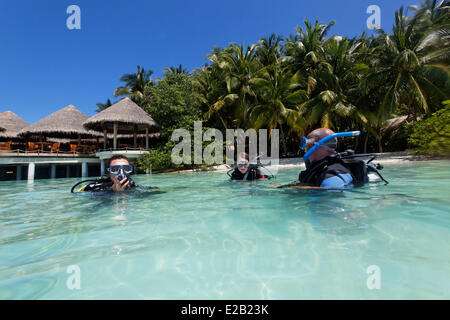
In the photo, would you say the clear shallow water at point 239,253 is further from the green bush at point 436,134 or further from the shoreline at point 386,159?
the green bush at point 436,134

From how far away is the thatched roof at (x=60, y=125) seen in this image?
17422mm

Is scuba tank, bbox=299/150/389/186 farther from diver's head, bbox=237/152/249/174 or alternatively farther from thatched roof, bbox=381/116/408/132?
thatched roof, bbox=381/116/408/132

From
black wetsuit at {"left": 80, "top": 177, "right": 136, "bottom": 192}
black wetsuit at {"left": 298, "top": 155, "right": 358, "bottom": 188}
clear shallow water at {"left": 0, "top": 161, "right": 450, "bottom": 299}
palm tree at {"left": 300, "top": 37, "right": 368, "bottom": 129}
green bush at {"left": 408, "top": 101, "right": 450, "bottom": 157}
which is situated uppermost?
palm tree at {"left": 300, "top": 37, "right": 368, "bottom": 129}

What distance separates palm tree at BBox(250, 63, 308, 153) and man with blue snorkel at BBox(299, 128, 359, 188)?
1443cm

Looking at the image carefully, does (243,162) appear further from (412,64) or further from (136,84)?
(136,84)

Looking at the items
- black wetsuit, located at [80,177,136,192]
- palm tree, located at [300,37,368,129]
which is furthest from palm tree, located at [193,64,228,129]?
black wetsuit, located at [80,177,136,192]

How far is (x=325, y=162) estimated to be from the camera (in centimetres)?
325

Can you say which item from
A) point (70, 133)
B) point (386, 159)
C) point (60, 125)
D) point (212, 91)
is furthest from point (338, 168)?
point (70, 133)

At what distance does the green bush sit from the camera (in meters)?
10.5

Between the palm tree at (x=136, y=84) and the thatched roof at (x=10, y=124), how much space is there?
9.17m
